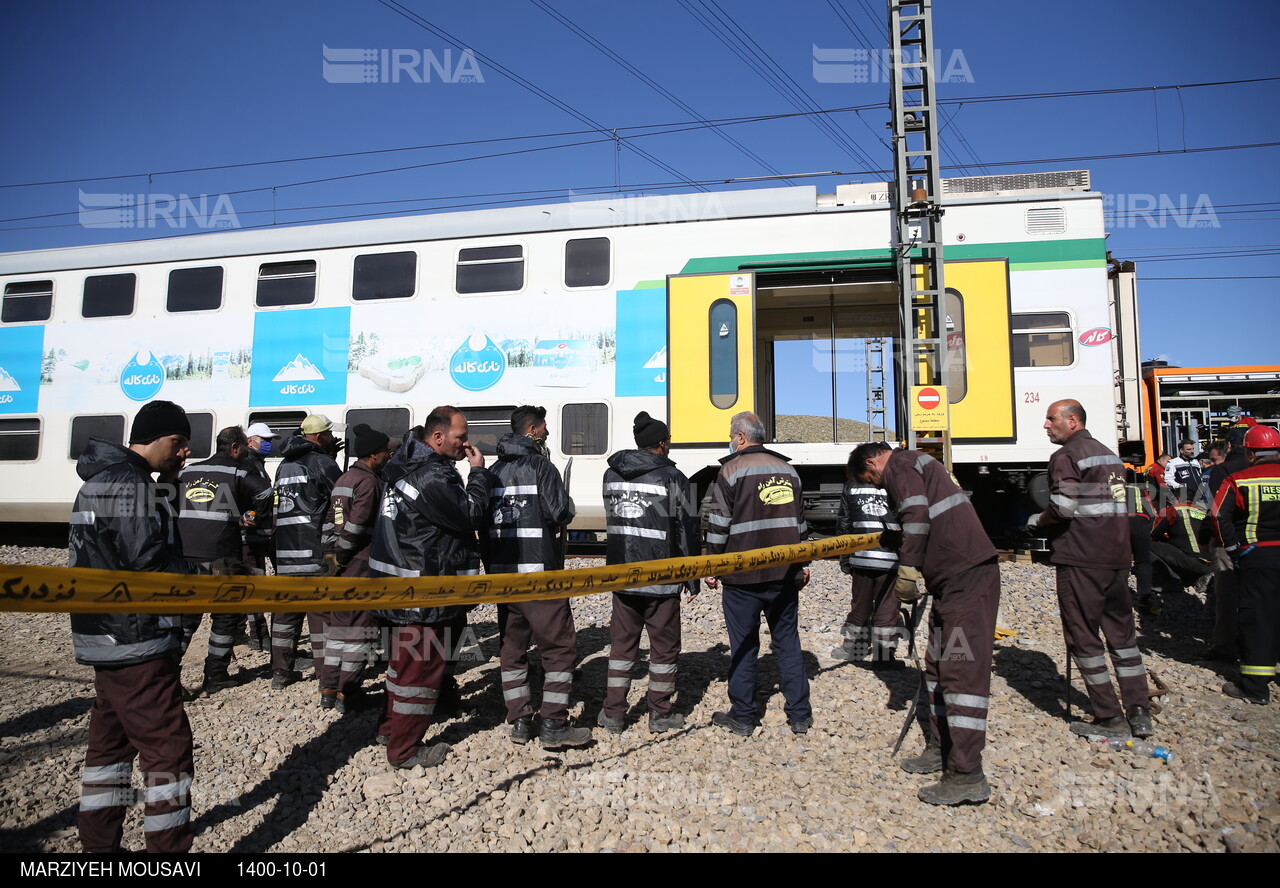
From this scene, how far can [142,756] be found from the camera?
2.94 metres

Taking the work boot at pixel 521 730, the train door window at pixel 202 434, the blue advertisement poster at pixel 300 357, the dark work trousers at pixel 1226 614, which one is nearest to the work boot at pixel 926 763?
the work boot at pixel 521 730

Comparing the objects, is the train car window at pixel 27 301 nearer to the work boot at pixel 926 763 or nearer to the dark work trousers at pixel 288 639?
the dark work trousers at pixel 288 639

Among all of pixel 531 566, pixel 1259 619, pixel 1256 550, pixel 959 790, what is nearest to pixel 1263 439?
pixel 1256 550

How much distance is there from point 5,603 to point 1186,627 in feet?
27.8


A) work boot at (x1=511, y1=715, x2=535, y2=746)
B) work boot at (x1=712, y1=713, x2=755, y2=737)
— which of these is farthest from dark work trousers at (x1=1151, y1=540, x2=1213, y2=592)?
work boot at (x1=511, y1=715, x2=535, y2=746)

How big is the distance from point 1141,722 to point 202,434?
11.2 metres

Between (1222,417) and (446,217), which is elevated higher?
(446,217)

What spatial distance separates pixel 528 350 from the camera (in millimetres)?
9711

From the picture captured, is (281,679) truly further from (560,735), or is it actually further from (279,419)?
(279,419)

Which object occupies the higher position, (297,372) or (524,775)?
(297,372)

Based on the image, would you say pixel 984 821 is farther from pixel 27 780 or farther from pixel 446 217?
pixel 446 217

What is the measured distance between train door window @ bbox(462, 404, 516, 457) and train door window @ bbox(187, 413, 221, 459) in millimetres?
3916

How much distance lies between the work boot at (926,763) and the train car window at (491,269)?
7564 mm
